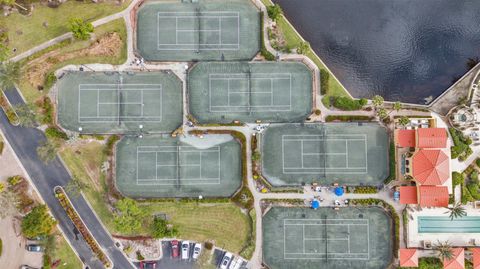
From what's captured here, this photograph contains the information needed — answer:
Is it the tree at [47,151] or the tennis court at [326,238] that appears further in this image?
the tennis court at [326,238]

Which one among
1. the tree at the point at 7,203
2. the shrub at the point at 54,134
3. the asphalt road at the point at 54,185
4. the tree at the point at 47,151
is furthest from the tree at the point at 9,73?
the tree at the point at 7,203

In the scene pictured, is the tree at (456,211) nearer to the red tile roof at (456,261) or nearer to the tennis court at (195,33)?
the red tile roof at (456,261)

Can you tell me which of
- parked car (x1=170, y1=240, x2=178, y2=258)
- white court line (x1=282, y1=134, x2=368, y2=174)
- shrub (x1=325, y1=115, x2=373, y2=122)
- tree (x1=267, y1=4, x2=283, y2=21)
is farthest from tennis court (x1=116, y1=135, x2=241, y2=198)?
tree (x1=267, y1=4, x2=283, y2=21)

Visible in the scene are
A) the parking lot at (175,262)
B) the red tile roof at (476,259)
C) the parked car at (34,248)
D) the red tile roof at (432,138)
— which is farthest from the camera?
the parking lot at (175,262)

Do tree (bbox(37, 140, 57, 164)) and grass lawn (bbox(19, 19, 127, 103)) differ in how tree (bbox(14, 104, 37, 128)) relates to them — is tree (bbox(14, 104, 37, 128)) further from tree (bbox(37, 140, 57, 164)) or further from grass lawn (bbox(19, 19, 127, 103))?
tree (bbox(37, 140, 57, 164))

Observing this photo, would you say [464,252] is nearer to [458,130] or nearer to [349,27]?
[458,130]

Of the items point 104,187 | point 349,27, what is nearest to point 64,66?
point 104,187
